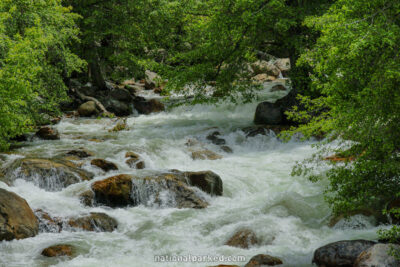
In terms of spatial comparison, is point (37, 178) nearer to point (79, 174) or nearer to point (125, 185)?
point (79, 174)

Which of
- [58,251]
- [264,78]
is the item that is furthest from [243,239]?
[264,78]

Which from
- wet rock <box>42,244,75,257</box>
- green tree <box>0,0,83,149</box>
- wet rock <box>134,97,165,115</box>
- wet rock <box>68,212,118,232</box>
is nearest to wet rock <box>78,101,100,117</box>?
green tree <box>0,0,83,149</box>

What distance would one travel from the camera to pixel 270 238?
26.3 ft

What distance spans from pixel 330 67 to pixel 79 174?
7.36m

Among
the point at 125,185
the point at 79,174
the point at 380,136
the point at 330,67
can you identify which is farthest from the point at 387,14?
the point at 79,174

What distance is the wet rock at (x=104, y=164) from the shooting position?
12.0 m

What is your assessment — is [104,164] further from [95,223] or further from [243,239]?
[243,239]

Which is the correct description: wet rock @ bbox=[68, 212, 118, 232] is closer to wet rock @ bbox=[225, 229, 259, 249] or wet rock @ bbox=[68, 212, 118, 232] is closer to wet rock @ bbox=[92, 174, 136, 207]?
wet rock @ bbox=[92, 174, 136, 207]

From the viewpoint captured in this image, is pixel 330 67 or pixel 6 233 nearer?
pixel 330 67

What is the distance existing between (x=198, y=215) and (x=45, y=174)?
4183 mm

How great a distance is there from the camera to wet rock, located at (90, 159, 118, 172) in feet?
39.3

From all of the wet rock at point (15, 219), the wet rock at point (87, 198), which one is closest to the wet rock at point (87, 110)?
the wet rock at point (87, 198)

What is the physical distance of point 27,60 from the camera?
9.67 metres

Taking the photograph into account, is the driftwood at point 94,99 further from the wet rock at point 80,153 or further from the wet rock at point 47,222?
the wet rock at point 47,222
